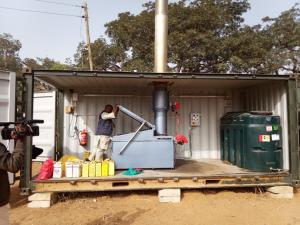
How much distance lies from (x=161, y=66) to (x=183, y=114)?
5.86ft

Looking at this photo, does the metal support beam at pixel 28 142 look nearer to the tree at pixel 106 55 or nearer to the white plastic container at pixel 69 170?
the white plastic container at pixel 69 170

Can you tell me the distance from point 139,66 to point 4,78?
12869 mm

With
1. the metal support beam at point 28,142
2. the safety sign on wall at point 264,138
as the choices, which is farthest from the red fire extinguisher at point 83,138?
the safety sign on wall at point 264,138

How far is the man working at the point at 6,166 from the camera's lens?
2.64m

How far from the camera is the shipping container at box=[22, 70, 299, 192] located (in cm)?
602

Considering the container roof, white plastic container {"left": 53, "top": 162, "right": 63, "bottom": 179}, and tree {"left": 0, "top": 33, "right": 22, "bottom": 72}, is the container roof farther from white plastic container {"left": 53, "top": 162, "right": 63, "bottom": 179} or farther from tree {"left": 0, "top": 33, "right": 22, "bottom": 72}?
tree {"left": 0, "top": 33, "right": 22, "bottom": 72}

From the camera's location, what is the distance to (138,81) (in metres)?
7.28

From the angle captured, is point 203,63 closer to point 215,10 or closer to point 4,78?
point 215,10

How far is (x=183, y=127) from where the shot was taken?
9156 millimetres

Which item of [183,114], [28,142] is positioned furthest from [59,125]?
[183,114]

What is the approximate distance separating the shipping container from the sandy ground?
0.35 m

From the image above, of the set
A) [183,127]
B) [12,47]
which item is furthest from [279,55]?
[12,47]

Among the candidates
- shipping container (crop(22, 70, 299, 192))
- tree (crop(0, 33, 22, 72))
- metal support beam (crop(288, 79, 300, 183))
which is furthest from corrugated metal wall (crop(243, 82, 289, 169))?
tree (crop(0, 33, 22, 72))

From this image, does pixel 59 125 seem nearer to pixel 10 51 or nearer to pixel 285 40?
pixel 285 40
